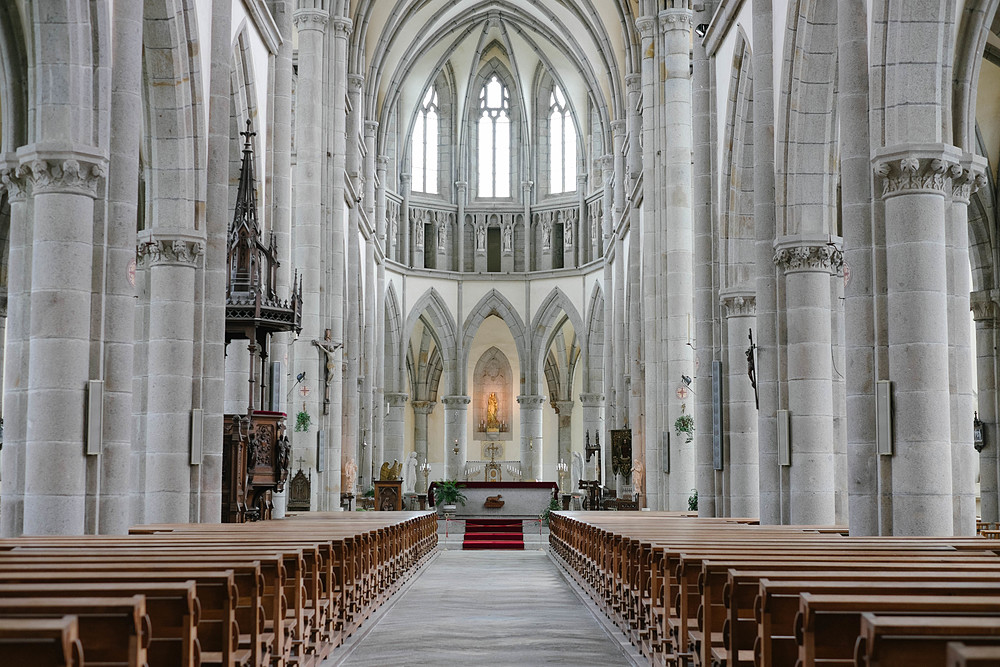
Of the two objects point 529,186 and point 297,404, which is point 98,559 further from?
point 529,186

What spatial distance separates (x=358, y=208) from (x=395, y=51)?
339 inches

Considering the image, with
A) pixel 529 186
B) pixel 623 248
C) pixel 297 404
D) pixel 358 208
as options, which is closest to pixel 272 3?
pixel 297 404

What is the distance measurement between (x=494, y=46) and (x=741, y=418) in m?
28.1

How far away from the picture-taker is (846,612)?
167 inches

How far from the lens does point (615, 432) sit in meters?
30.9

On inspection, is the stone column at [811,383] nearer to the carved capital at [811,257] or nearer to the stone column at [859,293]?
the carved capital at [811,257]

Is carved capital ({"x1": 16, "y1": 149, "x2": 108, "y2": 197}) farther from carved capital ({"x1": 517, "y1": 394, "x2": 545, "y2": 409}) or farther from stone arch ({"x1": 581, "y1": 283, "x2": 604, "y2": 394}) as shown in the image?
carved capital ({"x1": 517, "y1": 394, "x2": 545, "y2": 409})

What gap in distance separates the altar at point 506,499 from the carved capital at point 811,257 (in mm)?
21663

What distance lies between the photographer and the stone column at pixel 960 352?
33.6 ft

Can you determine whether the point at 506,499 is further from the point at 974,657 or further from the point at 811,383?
the point at 974,657

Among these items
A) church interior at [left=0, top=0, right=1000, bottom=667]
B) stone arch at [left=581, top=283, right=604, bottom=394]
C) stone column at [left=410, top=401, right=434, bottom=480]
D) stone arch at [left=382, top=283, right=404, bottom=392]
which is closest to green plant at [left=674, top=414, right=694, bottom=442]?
church interior at [left=0, top=0, right=1000, bottom=667]

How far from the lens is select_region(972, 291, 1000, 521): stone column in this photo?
64.8ft

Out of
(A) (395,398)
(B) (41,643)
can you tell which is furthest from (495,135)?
(B) (41,643)

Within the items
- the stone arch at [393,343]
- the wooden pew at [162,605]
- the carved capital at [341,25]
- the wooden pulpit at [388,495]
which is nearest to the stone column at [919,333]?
the wooden pew at [162,605]
